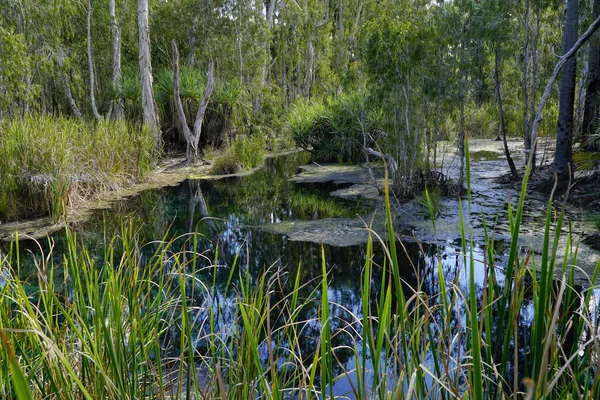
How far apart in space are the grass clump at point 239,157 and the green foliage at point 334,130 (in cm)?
118

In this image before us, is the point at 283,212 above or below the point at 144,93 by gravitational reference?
below

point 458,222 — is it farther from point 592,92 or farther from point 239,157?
point 239,157

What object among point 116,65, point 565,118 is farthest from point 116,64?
point 565,118

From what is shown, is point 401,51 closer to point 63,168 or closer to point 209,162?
point 63,168

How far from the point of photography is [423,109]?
7.31 metres

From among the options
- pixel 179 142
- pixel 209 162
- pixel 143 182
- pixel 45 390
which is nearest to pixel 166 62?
pixel 179 142

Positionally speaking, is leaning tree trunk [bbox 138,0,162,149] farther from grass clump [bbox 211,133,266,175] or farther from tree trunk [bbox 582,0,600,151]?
tree trunk [bbox 582,0,600,151]

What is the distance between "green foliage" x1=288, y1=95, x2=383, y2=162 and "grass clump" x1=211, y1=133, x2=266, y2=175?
1.18m

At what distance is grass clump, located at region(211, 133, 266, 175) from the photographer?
11242 millimetres

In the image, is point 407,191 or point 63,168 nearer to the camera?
point 63,168

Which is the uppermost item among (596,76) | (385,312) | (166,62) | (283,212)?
(166,62)

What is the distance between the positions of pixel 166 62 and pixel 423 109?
1440cm

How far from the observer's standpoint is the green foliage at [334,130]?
11938 mm

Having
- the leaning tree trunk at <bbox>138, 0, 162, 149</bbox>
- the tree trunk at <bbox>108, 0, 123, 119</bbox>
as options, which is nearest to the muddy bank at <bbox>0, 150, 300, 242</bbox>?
the leaning tree trunk at <bbox>138, 0, 162, 149</bbox>
